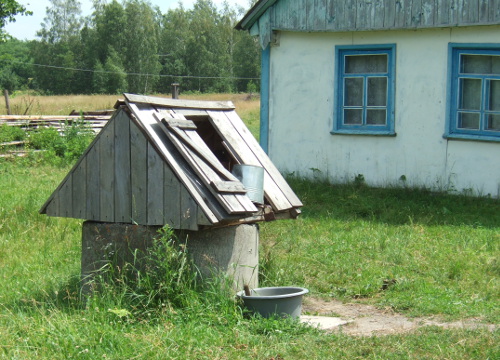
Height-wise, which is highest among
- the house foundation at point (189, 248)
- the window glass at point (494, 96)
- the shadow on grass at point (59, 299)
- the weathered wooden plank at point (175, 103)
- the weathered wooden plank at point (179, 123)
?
the window glass at point (494, 96)

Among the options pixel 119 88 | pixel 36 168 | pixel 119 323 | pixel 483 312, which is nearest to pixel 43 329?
pixel 119 323

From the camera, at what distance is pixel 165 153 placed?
18.3ft

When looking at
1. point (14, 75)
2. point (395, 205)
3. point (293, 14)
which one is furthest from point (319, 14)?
point (14, 75)

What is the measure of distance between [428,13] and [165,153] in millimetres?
7283

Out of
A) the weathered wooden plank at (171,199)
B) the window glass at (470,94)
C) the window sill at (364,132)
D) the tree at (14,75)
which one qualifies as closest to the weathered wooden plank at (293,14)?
the window sill at (364,132)

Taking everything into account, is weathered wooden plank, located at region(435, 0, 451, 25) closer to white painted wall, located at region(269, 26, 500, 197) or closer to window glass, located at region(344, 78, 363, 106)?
white painted wall, located at region(269, 26, 500, 197)

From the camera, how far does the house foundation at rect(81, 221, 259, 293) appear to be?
567 centimetres

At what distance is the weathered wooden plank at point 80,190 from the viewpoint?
5.98 meters

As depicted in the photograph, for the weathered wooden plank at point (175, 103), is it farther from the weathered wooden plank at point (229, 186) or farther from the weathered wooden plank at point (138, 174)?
the weathered wooden plank at point (229, 186)

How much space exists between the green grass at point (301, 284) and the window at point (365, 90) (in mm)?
1566

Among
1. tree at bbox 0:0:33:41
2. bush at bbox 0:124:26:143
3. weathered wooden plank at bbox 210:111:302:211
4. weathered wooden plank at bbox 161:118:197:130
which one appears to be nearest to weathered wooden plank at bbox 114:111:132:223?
weathered wooden plank at bbox 161:118:197:130

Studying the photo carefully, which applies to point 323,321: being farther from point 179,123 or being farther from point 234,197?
point 179,123

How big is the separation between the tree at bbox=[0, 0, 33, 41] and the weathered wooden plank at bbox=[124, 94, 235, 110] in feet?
90.5

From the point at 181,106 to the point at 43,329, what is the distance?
235 centimetres
